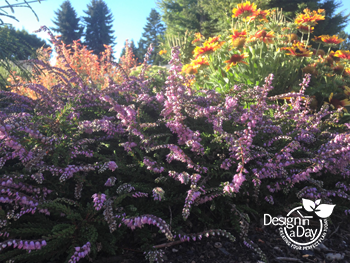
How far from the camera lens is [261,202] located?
1754 millimetres

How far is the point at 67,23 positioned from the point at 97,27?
510 centimetres

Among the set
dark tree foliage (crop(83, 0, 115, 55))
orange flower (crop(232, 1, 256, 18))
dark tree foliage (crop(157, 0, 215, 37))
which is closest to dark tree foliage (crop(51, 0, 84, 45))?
dark tree foliage (crop(83, 0, 115, 55))

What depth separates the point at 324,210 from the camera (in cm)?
167

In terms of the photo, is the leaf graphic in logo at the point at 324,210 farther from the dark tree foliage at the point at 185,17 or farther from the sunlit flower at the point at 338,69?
the dark tree foliage at the point at 185,17

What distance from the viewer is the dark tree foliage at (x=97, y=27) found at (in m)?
43.2

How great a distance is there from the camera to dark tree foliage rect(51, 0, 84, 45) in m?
41.1

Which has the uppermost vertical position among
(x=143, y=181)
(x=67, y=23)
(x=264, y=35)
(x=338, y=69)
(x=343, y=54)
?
(x=67, y=23)

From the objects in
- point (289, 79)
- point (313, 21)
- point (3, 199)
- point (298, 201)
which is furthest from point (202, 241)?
point (313, 21)

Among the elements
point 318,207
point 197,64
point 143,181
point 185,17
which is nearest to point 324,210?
point 318,207

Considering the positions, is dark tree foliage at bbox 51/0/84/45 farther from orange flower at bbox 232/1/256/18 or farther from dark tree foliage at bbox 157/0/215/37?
orange flower at bbox 232/1/256/18

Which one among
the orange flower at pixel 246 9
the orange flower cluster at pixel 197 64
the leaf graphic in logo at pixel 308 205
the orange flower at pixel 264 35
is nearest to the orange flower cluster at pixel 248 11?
the orange flower at pixel 246 9

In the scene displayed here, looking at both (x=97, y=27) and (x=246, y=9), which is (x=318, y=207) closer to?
(x=246, y=9)

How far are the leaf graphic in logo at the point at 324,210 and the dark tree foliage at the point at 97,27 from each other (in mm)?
44759

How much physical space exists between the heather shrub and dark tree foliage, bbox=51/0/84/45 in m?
45.1
